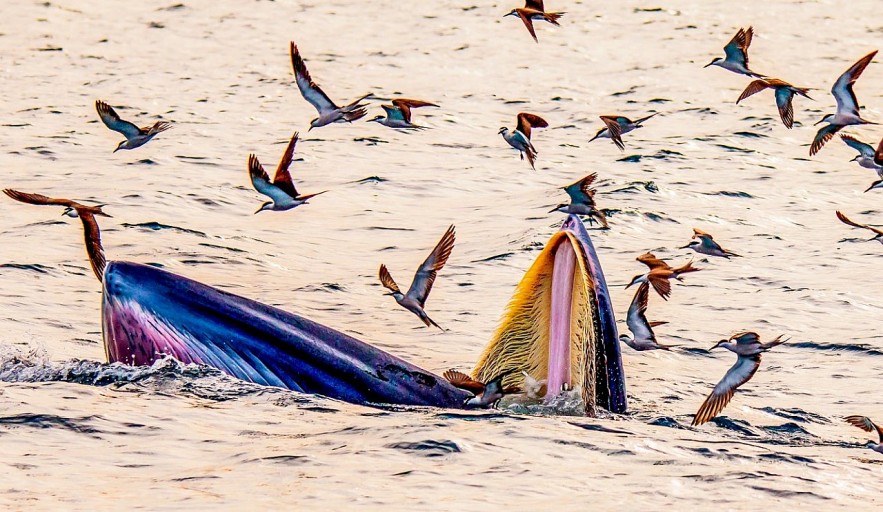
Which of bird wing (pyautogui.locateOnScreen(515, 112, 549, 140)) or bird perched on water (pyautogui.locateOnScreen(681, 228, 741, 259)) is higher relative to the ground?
bird wing (pyautogui.locateOnScreen(515, 112, 549, 140))

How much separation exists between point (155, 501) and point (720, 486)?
343cm

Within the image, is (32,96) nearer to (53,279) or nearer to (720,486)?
(53,279)

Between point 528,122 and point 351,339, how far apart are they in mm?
7786

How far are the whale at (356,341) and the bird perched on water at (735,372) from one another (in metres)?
1.35

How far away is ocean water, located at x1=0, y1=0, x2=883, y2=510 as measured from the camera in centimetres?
989

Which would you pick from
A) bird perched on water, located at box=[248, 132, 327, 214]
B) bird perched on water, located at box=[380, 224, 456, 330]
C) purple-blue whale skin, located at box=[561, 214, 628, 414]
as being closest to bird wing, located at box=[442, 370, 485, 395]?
purple-blue whale skin, located at box=[561, 214, 628, 414]

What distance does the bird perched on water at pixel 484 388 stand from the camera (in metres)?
11.4

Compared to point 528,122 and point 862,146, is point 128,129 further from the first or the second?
point 862,146

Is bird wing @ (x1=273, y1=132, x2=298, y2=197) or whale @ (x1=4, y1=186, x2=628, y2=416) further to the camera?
bird wing @ (x1=273, y1=132, x2=298, y2=197)

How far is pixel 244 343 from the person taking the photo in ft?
37.4

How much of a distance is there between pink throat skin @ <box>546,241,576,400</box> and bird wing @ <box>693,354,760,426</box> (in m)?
1.74

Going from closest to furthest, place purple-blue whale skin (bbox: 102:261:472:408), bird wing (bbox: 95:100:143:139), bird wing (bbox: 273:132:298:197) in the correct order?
purple-blue whale skin (bbox: 102:261:472:408), bird wing (bbox: 273:132:298:197), bird wing (bbox: 95:100:143:139)

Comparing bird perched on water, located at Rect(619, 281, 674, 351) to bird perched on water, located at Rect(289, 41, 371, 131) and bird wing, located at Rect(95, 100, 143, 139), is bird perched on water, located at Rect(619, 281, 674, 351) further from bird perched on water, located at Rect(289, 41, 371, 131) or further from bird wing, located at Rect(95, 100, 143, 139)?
bird wing, located at Rect(95, 100, 143, 139)

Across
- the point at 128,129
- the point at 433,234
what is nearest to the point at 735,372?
the point at 433,234
